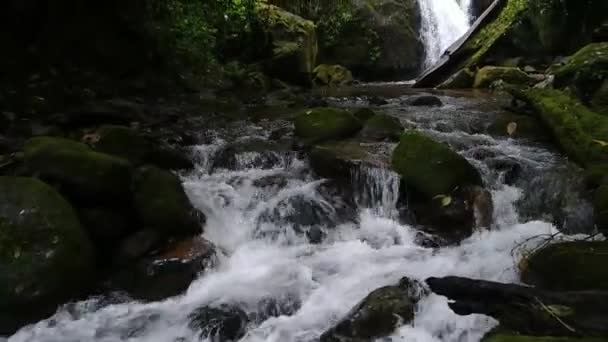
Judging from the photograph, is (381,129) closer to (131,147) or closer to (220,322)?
(131,147)

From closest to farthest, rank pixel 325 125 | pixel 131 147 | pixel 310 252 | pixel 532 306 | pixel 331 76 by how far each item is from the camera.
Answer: pixel 532 306 < pixel 310 252 < pixel 131 147 < pixel 325 125 < pixel 331 76

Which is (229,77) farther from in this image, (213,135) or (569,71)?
(569,71)

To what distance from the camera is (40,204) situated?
471cm

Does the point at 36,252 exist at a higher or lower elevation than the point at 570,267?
lower

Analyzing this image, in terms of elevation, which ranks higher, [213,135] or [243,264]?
[213,135]

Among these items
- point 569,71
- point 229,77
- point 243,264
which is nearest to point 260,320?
point 243,264

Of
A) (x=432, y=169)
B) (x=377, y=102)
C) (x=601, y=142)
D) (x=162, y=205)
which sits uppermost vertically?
(x=601, y=142)

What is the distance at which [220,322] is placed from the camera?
443 cm

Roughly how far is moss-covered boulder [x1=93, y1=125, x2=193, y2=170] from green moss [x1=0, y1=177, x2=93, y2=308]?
1514 mm

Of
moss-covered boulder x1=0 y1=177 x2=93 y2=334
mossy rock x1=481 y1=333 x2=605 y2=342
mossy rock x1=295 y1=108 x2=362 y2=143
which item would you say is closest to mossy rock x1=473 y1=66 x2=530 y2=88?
mossy rock x1=295 y1=108 x2=362 y2=143

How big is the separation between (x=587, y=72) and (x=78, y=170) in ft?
22.4

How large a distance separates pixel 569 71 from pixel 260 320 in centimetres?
650

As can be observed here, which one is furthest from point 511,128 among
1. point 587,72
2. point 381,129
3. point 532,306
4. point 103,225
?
point 103,225

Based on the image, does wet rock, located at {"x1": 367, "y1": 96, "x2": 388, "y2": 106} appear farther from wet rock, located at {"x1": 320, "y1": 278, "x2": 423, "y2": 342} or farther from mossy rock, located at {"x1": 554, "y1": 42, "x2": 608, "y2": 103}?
wet rock, located at {"x1": 320, "y1": 278, "x2": 423, "y2": 342}
